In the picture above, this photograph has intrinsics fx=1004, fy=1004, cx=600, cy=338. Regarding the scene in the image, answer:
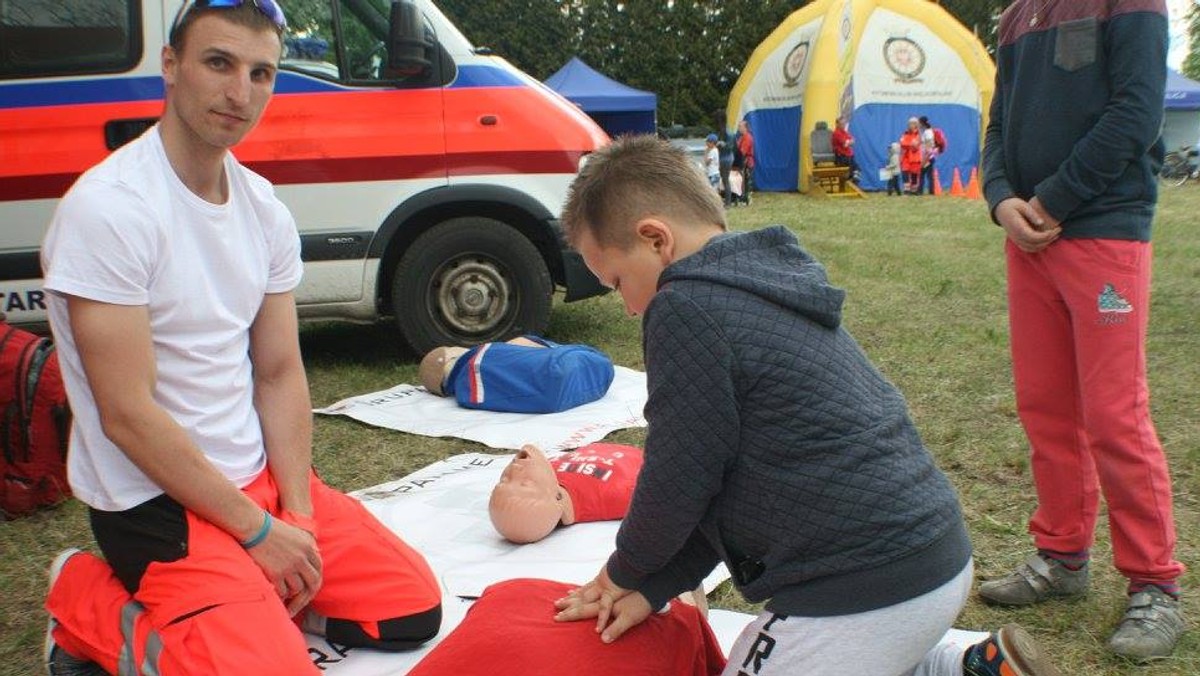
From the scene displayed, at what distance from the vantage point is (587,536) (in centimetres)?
336

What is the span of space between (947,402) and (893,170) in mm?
16316

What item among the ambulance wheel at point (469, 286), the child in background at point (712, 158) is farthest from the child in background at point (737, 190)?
the ambulance wheel at point (469, 286)

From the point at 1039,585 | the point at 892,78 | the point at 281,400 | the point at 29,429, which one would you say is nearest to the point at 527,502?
the point at 281,400

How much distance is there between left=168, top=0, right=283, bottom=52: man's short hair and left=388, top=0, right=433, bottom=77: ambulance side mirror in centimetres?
293

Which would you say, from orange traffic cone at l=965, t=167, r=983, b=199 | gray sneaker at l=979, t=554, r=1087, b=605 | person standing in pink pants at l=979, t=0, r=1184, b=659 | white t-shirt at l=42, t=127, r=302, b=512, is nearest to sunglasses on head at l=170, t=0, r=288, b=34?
white t-shirt at l=42, t=127, r=302, b=512

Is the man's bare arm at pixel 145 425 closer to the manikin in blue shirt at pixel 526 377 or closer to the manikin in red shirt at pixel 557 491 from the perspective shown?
the manikin in red shirt at pixel 557 491

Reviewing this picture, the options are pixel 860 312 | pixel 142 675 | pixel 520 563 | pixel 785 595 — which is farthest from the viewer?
pixel 860 312

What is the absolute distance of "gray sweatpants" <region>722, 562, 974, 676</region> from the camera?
1734mm

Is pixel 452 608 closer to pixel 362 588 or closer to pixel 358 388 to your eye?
pixel 362 588

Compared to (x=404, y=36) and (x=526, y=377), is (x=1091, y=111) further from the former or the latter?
(x=404, y=36)

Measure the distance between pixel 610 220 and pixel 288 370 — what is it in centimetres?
115

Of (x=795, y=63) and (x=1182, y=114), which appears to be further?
(x=1182, y=114)

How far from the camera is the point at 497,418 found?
16.1 ft

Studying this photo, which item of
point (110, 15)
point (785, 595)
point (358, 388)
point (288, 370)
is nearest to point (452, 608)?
point (288, 370)
